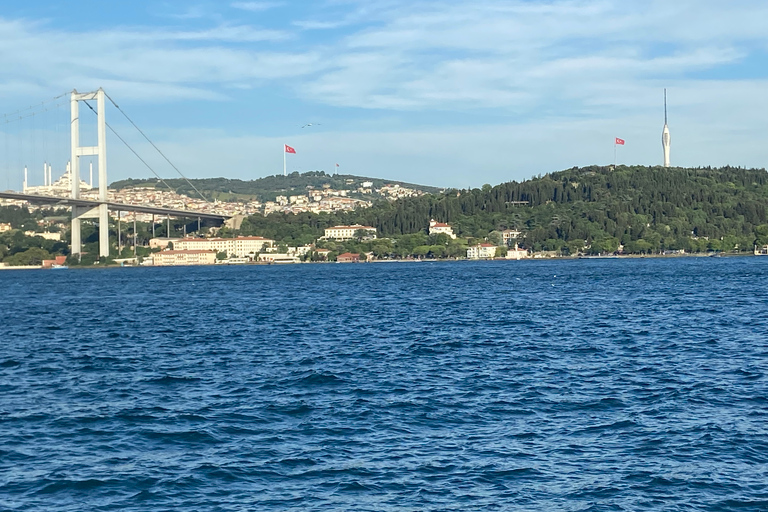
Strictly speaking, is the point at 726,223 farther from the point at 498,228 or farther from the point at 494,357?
the point at 494,357

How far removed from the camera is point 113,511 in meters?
8.12

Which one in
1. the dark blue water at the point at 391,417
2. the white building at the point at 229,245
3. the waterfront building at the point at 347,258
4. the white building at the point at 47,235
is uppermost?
the white building at the point at 47,235

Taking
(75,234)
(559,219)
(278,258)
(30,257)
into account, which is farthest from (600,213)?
(75,234)

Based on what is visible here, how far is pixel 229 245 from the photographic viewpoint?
11819 cm

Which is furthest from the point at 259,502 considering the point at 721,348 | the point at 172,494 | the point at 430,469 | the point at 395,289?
the point at 395,289

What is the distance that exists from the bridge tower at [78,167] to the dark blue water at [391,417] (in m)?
57.4

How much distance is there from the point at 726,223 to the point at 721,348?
114241 millimetres

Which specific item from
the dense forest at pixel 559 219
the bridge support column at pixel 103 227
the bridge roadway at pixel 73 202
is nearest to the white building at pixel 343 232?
the dense forest at pixel 559 219

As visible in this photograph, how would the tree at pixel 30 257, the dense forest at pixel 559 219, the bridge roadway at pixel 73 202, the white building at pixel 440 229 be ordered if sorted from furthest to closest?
the white building at pixel 440 229, the dense forest at pixel 559 219, the tree at pixel 30 257, the bridge roadway at pixel 73 202

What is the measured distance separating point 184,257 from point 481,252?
3712cm

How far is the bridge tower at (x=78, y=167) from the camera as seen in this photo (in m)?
78.6

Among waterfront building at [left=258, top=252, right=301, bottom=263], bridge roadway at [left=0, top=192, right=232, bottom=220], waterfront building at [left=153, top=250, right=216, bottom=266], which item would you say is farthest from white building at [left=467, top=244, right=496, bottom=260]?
bridge roadway at [left=0, top=192, right=232, bottom=220]

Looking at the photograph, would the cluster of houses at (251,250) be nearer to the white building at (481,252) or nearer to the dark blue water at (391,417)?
the white building at (481,252)

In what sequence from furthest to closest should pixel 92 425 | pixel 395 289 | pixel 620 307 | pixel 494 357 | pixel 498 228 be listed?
pixel 498 228 < pixel 395 289 < pixel 620 307 < pixel 494 357 < pixel 92 425
